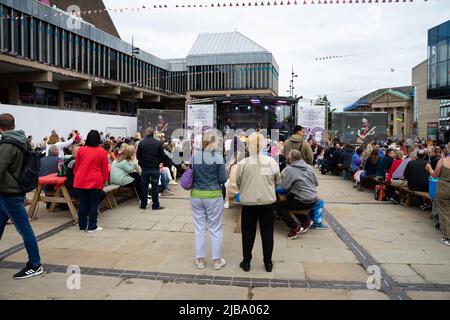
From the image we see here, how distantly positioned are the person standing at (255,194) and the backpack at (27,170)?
246cm

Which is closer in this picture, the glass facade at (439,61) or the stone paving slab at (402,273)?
the stone paving slab at (402,273)

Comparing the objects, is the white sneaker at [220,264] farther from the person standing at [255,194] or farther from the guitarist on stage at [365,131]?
the guitarist on stage at [365,131]

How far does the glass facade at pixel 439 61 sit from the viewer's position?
31781 millimetres

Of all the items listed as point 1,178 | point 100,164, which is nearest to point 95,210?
point 100,164

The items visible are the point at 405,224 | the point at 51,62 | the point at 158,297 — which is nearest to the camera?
the point at 158,297

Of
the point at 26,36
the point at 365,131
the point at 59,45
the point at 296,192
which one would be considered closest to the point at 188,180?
the point at 296,192

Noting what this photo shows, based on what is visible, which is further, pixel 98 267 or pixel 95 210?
pixel 95 210

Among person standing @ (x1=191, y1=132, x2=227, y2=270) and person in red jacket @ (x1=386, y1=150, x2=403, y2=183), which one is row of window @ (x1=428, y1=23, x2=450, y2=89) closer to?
person in red jacket @ (x1=386, y1=150, x2=403, y2=183)

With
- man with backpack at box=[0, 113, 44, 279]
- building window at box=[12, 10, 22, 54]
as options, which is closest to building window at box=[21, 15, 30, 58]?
building window at box=[12, 10, 22, 54]

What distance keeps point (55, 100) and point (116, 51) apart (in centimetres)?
1092

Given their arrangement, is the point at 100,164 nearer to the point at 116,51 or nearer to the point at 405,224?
the point at 405,224

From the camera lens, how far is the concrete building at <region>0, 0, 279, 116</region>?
25.4m

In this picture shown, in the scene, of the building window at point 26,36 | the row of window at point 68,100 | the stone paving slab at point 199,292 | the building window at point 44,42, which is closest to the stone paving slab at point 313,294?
the stone paving slab at point 199,292

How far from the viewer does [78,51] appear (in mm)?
32750
